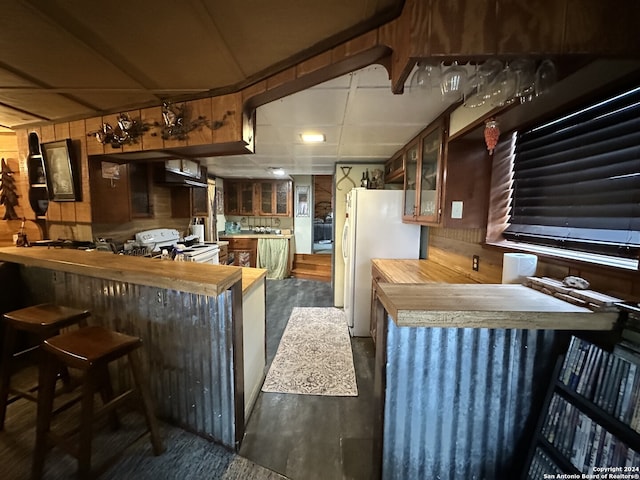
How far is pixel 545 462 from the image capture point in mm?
1000

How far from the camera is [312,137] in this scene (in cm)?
268

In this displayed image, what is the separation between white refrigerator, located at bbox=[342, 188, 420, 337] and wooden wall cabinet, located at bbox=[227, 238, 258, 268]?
301 cm

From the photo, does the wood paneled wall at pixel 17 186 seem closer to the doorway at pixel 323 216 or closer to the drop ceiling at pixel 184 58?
the drop ceiling at pixel 184 58

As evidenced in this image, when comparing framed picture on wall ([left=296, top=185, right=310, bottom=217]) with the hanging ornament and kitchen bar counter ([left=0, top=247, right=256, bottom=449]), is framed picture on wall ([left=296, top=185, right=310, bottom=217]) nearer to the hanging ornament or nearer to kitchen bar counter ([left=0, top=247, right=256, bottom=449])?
kitchen bar counter ([left=0, top=247, right=256, bottom=449])

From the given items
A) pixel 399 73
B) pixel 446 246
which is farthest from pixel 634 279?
pixel 446 246

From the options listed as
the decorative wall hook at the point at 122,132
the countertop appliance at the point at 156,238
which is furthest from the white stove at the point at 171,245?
the decorative wall hook at the point at 122,132

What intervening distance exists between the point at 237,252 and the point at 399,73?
201 inches

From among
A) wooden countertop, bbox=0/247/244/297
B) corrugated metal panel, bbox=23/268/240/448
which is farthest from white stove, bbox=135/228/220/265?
corrugated metal panel, bbox=23/268/240/448

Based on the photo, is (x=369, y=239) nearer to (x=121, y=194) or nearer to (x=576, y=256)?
(x=576, y=256)

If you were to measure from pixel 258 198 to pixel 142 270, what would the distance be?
4.69m

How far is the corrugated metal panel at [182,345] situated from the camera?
4.85 ft

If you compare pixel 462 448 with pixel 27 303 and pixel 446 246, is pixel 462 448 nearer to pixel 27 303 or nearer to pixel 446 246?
pixel 446 246

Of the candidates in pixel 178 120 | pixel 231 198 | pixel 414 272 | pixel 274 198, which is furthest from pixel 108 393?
pixel 231 198

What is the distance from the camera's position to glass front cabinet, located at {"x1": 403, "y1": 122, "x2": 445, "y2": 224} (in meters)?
1.98
